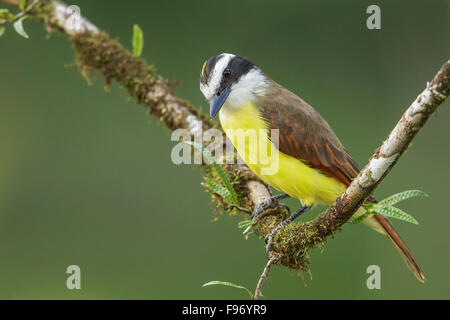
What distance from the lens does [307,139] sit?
229cm

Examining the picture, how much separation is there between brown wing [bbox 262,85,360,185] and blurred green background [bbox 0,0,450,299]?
1.16m

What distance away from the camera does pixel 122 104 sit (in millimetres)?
4234

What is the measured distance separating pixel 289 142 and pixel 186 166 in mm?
1753

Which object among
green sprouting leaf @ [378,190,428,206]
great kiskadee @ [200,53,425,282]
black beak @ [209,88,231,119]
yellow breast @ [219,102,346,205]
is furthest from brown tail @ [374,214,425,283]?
black beak @ [209,88,231,119]

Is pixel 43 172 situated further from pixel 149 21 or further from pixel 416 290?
pixel 416 290

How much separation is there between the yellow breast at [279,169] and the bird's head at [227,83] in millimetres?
131

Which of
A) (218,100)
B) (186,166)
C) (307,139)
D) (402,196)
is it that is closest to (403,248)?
(307,139)

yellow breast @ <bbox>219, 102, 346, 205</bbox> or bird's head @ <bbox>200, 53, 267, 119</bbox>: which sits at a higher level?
bird's head @ <bbox>200, 53, 267, 119</bbox>

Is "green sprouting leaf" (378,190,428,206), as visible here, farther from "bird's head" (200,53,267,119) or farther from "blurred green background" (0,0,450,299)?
"blurred green background" (0,0,450,299)

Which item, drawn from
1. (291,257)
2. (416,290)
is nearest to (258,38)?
(416,290)

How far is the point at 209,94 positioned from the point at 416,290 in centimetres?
183

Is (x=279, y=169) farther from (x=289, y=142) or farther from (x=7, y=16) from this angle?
(x=7, y=16)

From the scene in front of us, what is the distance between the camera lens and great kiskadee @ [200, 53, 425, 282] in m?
2.27

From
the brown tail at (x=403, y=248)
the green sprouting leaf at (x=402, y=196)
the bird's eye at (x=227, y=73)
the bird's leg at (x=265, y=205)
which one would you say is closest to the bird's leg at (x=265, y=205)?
the bird's leg at (x=265, y=205)
